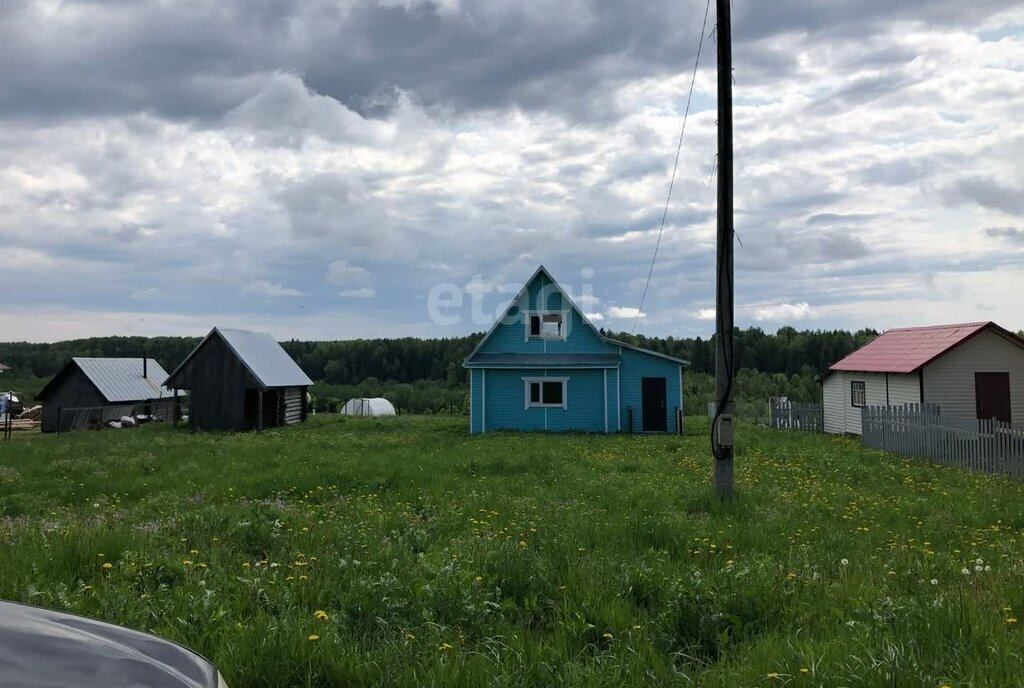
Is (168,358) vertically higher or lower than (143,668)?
higher

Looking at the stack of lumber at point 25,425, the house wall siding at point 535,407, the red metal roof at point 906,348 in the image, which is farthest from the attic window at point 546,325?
the stack of lumber at point 25,425

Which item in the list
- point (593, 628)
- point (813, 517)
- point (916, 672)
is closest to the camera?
point (916, 672)

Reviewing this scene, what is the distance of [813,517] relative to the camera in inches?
366

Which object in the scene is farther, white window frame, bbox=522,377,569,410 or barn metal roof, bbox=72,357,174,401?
barn metal roof, bbox=72,357,174,401

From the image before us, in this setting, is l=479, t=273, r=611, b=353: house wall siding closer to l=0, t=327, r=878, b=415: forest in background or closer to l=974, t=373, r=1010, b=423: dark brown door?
l=974, t=373, r=1010, b=423: dark brown door

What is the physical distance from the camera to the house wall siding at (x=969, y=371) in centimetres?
2430

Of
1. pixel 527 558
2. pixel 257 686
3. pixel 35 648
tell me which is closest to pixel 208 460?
pixel 527 558

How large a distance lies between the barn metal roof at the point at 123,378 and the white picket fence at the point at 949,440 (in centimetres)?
3581

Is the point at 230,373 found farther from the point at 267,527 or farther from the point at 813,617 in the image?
the point at 813,617

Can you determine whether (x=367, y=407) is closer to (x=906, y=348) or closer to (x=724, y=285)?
(x=906, y=348)

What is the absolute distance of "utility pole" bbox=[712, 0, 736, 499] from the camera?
1056 cm

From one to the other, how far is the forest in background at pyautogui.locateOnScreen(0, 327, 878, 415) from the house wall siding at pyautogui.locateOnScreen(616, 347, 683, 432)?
23.7 m

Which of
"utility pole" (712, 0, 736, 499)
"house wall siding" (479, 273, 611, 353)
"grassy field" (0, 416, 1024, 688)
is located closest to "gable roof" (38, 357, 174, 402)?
"house wall siding" (479, 273, 611, 353)

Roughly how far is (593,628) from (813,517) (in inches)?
226
